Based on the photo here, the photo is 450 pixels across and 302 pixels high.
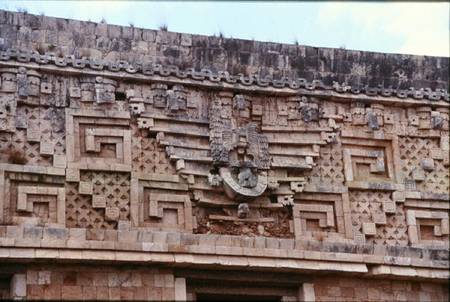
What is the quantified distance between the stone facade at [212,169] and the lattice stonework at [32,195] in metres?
0.02

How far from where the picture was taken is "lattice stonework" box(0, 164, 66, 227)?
1065 cm

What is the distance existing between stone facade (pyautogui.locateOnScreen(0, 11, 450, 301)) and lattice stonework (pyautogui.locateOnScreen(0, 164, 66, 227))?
0.6 inches

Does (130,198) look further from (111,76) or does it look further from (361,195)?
(361,195)

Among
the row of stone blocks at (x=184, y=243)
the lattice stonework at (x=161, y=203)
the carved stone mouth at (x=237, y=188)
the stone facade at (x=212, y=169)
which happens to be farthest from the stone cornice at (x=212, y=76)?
the row of stone blocks at (x=184, y=243)

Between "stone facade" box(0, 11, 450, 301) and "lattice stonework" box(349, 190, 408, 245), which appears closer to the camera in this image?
"stone facade" box(0, 11, 450, 301)

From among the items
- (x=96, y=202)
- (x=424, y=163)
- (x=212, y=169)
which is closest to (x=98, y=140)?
(x=96, y=202)

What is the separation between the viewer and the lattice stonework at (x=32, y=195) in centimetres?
1065

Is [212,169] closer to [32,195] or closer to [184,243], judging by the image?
[184,243]

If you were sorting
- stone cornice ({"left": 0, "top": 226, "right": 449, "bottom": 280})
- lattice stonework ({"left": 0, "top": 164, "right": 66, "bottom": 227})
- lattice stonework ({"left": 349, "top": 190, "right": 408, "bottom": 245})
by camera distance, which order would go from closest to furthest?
stone cornice ({"left": 0, "top": 226, "right": 449, "bottom": 280}), lattice stonework ({"left": 0, "top": 164, "right": 66, "bottom": 227}), lattice stonework ({"left": 349, "top": 190, "right": 408, "bottom": 245})

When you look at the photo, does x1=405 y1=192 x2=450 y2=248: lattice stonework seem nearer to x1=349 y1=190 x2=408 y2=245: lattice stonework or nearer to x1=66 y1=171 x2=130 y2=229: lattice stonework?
x1=349 y1=190 x2=408 y2=245: lattice stonework

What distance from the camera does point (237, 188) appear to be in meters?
11.4

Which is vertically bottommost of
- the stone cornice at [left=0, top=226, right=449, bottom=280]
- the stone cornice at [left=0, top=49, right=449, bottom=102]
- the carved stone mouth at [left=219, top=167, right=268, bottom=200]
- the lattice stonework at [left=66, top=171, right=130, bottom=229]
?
the stone cornice at [left=0, top=226, right=449, bottom=280]

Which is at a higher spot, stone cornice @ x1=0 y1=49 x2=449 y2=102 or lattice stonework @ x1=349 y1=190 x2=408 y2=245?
stone cornice @ x1=0 y1=49 x2=449 y2=102

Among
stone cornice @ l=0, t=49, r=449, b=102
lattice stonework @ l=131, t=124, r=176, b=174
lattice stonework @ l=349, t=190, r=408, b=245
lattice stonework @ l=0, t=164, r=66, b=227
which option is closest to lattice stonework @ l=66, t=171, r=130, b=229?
lattice stonework @ l=0, t=164, r=66, b=227
